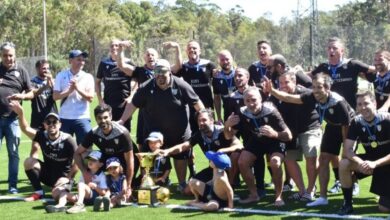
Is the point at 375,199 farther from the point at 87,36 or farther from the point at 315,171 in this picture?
the point at 87,36

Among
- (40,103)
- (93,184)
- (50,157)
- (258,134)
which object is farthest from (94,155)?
(258,134)

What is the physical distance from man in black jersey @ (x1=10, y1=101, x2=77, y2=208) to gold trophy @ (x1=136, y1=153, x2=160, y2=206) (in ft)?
3.44

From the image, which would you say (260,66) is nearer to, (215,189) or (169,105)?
(169,105)

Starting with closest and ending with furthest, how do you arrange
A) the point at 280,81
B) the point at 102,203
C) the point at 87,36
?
the point at 102,203, the point at 280,81, the point at 87,36

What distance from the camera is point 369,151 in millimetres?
7844

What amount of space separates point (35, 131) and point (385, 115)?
5.00 metres

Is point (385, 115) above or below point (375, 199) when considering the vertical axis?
above

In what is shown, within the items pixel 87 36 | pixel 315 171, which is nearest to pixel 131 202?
pixel 315 171

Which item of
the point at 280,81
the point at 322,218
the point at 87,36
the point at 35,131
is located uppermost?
the point at 87,36

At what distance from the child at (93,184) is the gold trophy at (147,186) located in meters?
0.51

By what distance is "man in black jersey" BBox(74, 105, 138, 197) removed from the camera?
28.4 ft

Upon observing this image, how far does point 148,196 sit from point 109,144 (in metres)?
0.96

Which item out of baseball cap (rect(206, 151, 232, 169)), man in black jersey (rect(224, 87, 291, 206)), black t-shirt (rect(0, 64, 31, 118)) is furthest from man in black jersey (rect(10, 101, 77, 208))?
man in black jersey (rect(224, 87, 291, 206))

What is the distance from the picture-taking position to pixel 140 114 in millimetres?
10000
